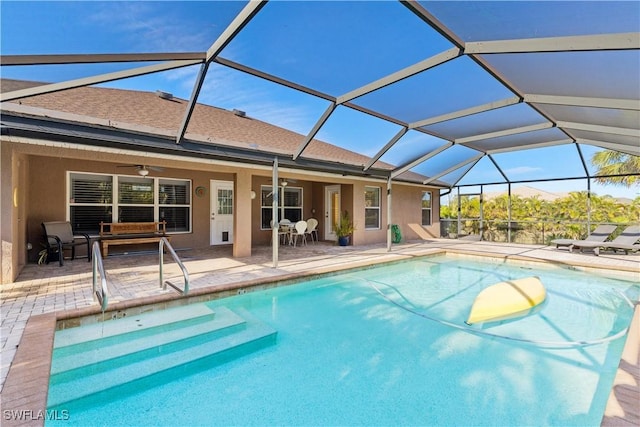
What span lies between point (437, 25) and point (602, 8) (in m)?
1.51

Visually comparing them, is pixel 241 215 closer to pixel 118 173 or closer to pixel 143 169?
pixel 143 169

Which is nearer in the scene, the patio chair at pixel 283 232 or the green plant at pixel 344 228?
the green plant at pixel 344 228

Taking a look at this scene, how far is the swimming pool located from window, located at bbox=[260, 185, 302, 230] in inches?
225


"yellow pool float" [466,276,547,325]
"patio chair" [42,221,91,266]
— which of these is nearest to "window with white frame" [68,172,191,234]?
"patio chair" [42,221,91,266]

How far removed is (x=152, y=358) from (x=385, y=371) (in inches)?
107

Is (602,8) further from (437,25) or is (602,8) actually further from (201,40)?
(201,40)

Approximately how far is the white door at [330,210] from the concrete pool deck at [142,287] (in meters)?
1.77

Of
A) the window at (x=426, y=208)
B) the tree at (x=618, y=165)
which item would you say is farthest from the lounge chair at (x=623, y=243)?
the window at (x=426, y=208)

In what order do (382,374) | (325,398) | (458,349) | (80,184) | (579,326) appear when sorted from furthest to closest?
(80,184) < (579,326) < (458,349) < (382,374) < (325,398)

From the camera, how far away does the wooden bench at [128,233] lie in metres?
7.87

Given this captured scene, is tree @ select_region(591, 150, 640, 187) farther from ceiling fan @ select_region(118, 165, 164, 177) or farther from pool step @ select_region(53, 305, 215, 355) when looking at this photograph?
ceiling fan @ select_region(118, 165, 164, 177)

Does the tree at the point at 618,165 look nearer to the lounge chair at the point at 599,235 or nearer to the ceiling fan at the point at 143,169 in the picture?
the lounge chair at the point at 599,235

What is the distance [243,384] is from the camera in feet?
10.9

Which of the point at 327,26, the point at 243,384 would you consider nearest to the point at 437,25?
the point at 327,26
